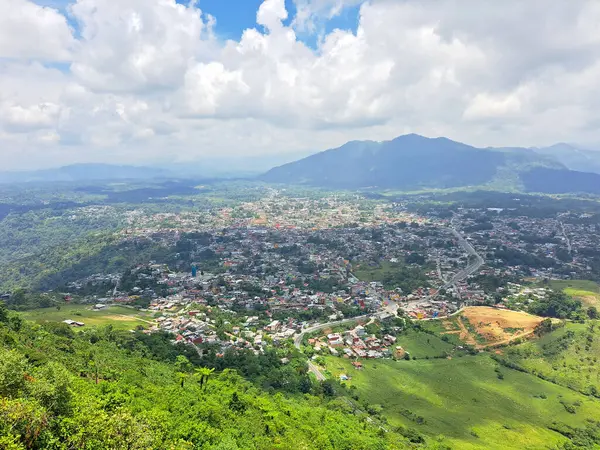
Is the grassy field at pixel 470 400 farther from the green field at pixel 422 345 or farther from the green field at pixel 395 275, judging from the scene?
the green field at pixel 395 275

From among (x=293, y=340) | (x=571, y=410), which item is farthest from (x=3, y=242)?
(x=571, y=410)

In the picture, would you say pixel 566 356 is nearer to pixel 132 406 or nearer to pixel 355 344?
pixel 355 344

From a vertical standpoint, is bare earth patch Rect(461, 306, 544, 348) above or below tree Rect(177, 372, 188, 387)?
below

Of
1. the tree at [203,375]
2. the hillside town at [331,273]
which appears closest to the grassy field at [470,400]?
the hillside town at [331,273]

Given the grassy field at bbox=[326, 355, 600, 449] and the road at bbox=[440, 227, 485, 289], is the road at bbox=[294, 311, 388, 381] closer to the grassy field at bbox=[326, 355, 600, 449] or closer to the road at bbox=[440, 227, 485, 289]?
the grassy field at bbox=[326, 355, 600, 449]

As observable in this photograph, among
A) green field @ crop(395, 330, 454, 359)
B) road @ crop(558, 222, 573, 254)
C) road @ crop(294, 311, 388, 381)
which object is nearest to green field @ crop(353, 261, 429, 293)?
road @ crop(294, 311, 388, 381)

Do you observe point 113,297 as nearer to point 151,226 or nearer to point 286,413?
point 286,413

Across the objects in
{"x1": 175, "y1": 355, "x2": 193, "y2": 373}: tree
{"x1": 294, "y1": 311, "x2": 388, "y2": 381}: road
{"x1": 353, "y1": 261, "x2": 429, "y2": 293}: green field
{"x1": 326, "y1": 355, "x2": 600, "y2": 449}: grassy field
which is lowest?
{"x1": 326, "y1": 355, "x2": 600, "y2": 449}: grassy field
